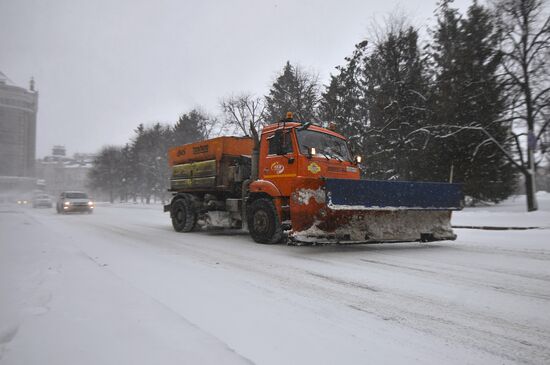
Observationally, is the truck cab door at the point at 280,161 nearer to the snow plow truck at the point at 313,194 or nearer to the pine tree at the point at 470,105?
the snow plow truck at the point at 313,194

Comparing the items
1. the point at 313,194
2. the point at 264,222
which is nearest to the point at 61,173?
the point at 264,222

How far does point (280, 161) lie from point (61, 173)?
12663 cm

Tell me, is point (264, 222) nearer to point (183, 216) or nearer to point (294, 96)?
point (183, 216)

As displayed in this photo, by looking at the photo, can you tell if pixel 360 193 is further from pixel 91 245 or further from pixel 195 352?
pixel 91 245

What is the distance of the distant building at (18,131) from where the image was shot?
47747mm

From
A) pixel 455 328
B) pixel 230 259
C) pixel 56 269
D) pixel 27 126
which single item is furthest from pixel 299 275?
pixel 27 126

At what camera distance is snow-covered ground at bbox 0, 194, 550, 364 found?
2.62 metres

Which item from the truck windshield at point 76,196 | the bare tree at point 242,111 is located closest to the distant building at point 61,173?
the bare tree at point 242,111

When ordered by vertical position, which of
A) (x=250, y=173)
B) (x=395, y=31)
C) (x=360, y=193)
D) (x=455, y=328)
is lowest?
(x=455, y=328)

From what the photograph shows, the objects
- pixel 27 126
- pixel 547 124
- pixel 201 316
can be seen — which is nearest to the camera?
pixel 201 316

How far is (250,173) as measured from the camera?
9805 mm

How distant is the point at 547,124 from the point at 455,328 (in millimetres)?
18112

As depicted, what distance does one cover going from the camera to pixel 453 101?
20.8 metres

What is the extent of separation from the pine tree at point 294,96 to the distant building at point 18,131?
29.1 metres
